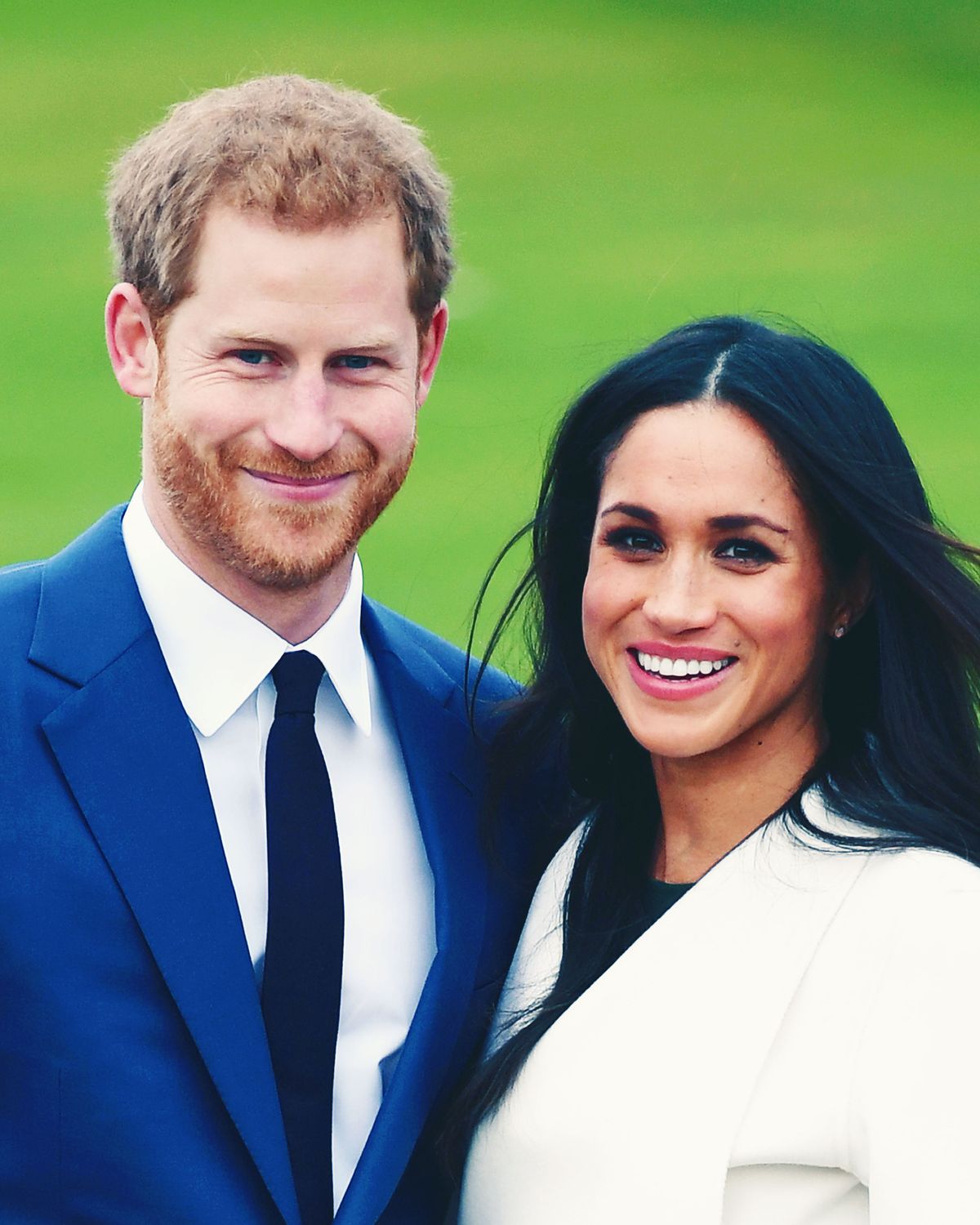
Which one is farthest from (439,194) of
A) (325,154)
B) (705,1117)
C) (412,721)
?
(705,1117)

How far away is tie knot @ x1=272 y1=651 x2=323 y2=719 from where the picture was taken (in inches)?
126

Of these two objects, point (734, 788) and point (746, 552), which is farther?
point (734, 788)

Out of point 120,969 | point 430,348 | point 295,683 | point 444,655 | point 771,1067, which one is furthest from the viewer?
point 444,655

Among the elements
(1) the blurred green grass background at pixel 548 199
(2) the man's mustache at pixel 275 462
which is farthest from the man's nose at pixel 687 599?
(1) the blurred green grass background at pixel 548 199

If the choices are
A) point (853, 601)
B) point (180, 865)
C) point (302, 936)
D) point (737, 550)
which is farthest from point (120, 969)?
point (853, 601)

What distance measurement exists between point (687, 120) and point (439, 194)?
844 inches

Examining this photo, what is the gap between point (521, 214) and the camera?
67.8 ft

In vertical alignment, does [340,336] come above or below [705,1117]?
above

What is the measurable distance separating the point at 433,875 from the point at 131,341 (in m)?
0.99

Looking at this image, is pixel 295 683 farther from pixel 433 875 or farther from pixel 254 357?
pixel 254 357

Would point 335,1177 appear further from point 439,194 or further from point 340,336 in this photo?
point 439,194

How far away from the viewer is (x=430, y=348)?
11.5 feet

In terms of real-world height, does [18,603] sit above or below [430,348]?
below

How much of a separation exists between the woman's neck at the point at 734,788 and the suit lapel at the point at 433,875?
1.17 feet
